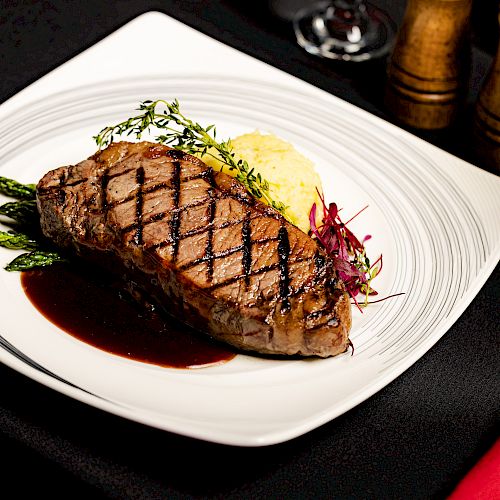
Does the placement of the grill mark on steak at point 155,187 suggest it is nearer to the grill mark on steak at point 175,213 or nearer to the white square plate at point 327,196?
the grill mark on steak at point 175,213

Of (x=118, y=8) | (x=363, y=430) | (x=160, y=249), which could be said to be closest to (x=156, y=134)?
(x=160, y=249)

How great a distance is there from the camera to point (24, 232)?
156 inches

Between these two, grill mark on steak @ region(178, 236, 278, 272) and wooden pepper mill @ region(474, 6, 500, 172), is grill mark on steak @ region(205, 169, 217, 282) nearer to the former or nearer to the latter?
grill mark on steak @ region(178, 236, 278, 272)

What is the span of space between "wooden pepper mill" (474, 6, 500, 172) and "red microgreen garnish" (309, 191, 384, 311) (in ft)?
2.93

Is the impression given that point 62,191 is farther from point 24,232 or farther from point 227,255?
point 227,255

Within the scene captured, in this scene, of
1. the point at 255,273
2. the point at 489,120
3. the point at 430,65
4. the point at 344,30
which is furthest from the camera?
the point at 344,30

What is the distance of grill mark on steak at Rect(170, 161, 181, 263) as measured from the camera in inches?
138

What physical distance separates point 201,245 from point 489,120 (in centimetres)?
195

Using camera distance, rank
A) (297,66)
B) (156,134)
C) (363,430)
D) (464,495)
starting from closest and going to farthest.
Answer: (464,495) → (363,430) → (156,134) → (297,66)

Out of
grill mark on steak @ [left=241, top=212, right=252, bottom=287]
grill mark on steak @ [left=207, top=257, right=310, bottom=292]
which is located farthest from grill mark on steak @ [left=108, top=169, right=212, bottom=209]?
grill mark on steak @ [left=207, top=257, right=310, bottom=292]

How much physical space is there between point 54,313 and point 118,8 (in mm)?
2833

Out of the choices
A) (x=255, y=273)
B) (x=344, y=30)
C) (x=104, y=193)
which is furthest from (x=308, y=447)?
(x=344, y=30)

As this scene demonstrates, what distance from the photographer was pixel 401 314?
12.1 feet

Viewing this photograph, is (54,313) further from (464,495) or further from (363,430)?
(464,495)
